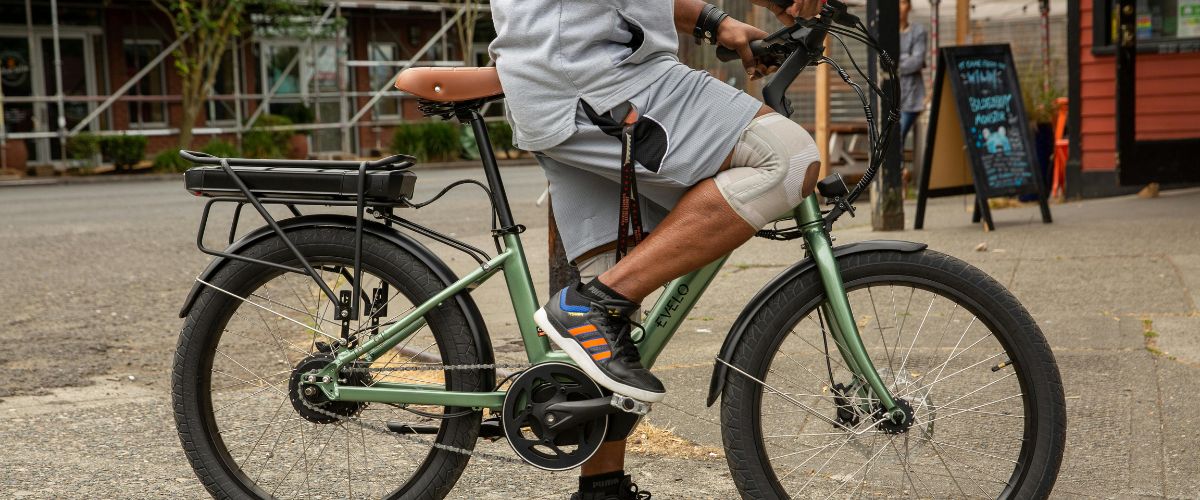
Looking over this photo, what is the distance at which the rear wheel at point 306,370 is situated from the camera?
3102 millimetres

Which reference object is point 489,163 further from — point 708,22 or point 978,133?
point 978,133

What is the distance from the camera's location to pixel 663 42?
2898mm

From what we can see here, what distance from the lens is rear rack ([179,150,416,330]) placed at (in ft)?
10.0

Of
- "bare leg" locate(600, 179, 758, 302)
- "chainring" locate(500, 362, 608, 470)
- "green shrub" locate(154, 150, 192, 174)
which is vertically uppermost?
"bare leg" locate(600, 179, 758, 302)

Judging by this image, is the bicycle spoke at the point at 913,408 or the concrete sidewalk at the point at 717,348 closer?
the bicycle spoke at the point at 913,408

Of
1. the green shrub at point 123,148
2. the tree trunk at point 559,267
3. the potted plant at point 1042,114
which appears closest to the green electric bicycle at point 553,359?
the tree trunk at point 559,267

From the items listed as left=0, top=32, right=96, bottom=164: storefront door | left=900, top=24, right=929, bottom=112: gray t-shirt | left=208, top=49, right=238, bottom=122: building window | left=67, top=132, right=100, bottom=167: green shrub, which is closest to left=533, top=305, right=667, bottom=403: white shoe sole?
left=900, top=24, right=929, bottom=112: gray t-shirt

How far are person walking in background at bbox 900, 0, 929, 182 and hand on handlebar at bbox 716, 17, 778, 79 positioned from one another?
10091mm

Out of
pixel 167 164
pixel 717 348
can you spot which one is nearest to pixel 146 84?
pixel 167 164

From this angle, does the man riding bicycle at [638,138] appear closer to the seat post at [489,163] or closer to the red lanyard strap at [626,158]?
the red lanyard strap at [626,158]

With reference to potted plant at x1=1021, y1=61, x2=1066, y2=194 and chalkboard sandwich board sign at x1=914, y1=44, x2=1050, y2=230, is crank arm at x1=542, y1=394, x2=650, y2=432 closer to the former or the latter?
chalkboard sandwich board sign at x1=914, y1=44, x2=1050, y2=230

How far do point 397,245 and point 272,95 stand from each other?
25.5 m

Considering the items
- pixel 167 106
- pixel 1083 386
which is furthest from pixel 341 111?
pixel 1083 386

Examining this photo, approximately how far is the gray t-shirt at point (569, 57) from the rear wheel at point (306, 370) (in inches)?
19.7
